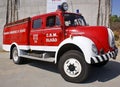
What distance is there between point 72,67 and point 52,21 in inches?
77.0

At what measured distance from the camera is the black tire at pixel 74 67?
5.73 meters

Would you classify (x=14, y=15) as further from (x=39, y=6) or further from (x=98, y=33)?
(x=98, y=33)

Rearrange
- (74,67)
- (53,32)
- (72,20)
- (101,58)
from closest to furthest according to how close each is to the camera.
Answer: (101,58) < (74,67) < (53,32) < (72,20)

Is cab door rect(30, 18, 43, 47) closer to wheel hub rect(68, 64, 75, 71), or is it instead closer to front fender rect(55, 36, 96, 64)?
front fender rect(55, 36, 96, 64)

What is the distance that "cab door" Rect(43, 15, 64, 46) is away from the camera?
264 inches

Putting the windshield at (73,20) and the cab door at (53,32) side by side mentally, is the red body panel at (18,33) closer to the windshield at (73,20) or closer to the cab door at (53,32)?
the cab door at (53,32)

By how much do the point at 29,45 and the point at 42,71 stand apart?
4.33 feet

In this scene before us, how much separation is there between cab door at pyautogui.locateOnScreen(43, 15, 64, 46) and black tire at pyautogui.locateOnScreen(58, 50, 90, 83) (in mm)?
789

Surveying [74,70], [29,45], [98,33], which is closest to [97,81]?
[74,70]

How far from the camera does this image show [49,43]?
7.11 m

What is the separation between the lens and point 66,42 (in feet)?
20.2

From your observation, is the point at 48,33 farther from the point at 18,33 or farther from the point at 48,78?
the point at 18,33

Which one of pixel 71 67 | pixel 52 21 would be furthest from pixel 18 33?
pixel 71 67

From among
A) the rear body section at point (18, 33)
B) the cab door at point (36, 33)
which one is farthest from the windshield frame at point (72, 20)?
the rear body section at point (18, 33)
